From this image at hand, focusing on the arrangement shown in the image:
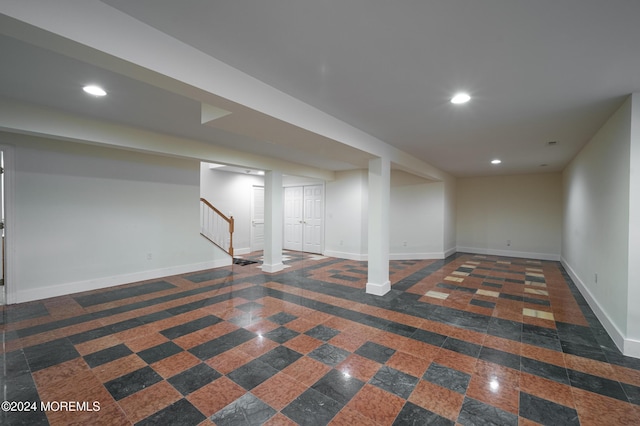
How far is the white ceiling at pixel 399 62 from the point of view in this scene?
5.08 feet

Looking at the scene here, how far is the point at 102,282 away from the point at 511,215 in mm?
9850

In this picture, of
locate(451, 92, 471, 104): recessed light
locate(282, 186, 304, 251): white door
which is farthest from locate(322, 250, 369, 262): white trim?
locate(451, 92, 471, 104): recessed light

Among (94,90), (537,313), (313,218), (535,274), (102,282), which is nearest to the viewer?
(94,90)

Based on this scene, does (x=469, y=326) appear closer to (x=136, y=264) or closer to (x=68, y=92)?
(x=68, y=92)

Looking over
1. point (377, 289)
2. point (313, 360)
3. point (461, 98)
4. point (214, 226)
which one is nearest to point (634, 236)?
point (461, 98)

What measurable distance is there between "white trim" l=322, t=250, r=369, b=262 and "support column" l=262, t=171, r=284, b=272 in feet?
7.34

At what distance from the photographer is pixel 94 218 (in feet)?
15.0

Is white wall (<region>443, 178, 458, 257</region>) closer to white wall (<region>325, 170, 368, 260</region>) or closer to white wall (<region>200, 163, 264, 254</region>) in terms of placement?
white wall (<region>325, 170, 368, 260</region>)

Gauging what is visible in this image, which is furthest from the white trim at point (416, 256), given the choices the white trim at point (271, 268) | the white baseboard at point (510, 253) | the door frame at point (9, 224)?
the door frame at point (9, 224)

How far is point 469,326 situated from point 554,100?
2541 millimetres

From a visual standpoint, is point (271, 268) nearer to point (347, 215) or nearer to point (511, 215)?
point (347, 215)

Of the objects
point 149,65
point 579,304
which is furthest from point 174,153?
point 579,304

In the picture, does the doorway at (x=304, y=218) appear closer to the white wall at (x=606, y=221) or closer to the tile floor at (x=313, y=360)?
the tile floor at (x=313, y=360)

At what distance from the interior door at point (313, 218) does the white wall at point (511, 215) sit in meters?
4.41
